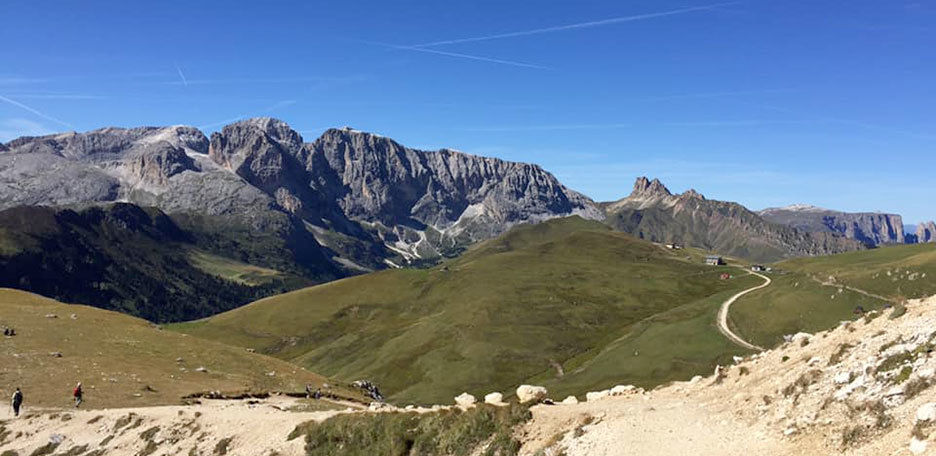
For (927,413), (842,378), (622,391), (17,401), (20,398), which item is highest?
(842,378)

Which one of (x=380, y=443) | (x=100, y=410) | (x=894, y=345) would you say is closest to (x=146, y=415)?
(x=100, y=410)

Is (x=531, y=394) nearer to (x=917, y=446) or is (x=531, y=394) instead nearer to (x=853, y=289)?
(x=917, y=446)

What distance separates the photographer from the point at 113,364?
72.4m

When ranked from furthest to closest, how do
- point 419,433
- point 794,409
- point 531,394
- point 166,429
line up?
point 166,429 → point 531,394 → point 419,433 → point 794,409

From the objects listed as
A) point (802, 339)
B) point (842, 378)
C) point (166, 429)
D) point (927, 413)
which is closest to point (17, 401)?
point (166, 429)

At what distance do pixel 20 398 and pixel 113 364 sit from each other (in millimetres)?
20029

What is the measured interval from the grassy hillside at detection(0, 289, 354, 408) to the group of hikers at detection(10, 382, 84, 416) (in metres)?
1.28

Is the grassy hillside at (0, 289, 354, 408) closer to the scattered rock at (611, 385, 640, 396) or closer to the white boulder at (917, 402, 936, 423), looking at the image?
the scattered rock at (611, 385, 640, 396)

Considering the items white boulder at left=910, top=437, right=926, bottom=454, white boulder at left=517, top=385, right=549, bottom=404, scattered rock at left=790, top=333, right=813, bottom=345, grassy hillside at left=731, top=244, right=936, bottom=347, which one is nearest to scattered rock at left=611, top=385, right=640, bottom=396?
white boulder at left=517, top=385, right=549, bottom=404

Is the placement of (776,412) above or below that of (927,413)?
below

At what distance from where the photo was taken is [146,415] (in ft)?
166

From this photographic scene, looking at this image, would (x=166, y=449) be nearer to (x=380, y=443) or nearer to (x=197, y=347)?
(x=380, y=443)

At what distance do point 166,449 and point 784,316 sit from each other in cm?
17397

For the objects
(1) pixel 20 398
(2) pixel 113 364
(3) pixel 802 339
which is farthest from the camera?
(2) pixel 113 364
